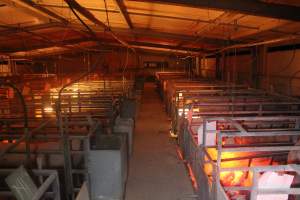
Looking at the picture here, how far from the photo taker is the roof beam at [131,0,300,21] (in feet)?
13.6

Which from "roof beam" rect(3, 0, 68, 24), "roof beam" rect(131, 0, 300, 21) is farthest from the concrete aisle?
"roof beam" rect(3, 0, 68, 24)

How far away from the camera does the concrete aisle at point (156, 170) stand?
4.72 m

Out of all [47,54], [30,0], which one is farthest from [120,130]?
[47,54]

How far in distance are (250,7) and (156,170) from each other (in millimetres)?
3594

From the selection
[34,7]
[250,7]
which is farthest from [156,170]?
[34,7]

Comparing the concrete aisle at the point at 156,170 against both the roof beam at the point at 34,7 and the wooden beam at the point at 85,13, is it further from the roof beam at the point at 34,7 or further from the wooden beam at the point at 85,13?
the roof beam at the point at 34,7

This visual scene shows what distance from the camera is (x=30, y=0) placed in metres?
5.39

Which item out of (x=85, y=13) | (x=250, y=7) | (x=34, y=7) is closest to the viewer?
(x=250, y=7)

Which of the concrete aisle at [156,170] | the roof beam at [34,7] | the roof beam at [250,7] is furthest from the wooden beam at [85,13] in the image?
the concrete aisle at [156,170]

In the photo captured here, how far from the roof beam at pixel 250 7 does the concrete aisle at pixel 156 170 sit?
3111 millimetres

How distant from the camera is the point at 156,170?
18.8ft

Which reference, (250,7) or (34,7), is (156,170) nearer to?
(250,7)

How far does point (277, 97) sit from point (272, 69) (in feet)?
14.1

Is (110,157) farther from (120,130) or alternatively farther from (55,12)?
(55,12)
